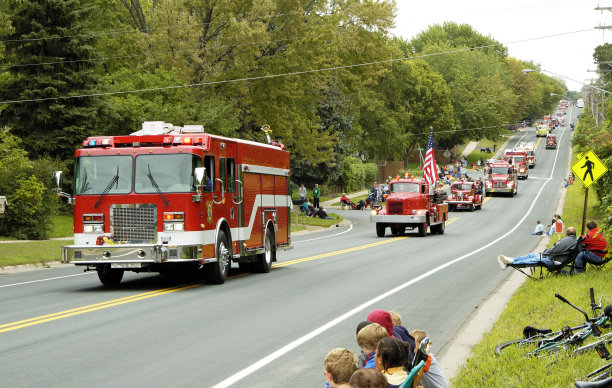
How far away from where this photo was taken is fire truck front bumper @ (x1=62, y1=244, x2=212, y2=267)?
53.4 ft

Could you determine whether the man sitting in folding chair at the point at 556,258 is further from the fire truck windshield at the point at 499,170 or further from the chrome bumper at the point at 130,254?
the fire truck windshield at the point at 499,170

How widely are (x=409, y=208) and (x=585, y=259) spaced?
20.5 meters

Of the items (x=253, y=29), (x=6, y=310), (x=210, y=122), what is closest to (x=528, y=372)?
(x=6, y=310)

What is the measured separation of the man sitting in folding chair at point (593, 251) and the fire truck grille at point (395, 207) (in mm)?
20215

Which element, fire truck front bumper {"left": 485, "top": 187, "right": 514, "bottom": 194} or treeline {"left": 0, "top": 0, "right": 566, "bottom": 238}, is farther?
fire truck front bumper {"left": 485, "top": 187, "right": 514, "bottom": 194}

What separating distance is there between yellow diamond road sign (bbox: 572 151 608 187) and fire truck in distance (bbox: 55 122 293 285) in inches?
425

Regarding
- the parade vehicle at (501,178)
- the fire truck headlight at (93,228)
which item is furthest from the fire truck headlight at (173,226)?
the parade vehicle at (501,178)

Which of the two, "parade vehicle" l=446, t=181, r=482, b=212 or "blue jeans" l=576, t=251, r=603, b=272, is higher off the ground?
"parade vehicle" l=446, t=181, r=482, b=212

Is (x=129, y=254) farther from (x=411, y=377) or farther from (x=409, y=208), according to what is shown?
(x=409, y=208)

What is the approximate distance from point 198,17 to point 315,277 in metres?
30.3

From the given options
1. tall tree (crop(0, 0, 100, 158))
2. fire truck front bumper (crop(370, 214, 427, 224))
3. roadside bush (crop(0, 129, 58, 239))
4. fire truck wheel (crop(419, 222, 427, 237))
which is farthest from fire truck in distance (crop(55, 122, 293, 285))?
tall tree (crop(0, 0, 100, 158))

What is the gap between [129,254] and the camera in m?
16.3

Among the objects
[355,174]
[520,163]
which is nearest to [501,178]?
[355,174]

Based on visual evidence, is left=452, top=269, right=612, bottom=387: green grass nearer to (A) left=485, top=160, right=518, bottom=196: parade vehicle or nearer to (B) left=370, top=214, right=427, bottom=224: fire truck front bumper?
(B) left=370, top=214, right=427, bottom=224: fire truck front bumper
